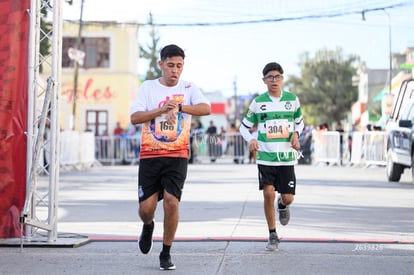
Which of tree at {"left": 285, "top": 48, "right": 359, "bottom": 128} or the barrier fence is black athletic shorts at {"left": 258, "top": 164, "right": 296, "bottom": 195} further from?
tree at {"left": 285, "top": 48, "right": 359, "bottom": 128}

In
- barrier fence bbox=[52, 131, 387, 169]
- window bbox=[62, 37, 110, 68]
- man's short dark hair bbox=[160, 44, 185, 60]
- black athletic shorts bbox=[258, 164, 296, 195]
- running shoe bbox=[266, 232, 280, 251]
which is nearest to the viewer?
man's short dark hair bbox=[160, 44, 185, 60]

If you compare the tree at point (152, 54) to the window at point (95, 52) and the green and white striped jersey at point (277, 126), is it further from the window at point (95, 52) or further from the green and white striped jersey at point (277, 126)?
the green and white striped jersey at point (277, 126)

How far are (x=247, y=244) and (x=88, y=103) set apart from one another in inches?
1678

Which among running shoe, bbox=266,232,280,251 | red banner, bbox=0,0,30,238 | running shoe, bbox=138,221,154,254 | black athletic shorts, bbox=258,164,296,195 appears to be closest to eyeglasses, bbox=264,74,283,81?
black athletic shorts, bbox=258,164,296,195

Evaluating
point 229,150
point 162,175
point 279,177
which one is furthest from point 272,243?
point 229,150

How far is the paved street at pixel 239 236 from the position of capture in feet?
24.5

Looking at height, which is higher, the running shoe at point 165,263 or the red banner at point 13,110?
the red banner at point 13,110

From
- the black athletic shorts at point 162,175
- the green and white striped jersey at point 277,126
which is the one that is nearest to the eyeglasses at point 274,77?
the green and white striped jersey at point 277,126

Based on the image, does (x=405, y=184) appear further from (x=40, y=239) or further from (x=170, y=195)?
(x=170, y=195)

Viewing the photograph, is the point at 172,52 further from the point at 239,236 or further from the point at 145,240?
the point at 239,236

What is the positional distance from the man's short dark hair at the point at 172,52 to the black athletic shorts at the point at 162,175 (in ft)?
2.73

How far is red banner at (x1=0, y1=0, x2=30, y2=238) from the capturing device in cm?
911

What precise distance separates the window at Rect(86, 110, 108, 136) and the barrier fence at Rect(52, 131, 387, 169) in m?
11.9

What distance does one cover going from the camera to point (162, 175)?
23.9 ft
